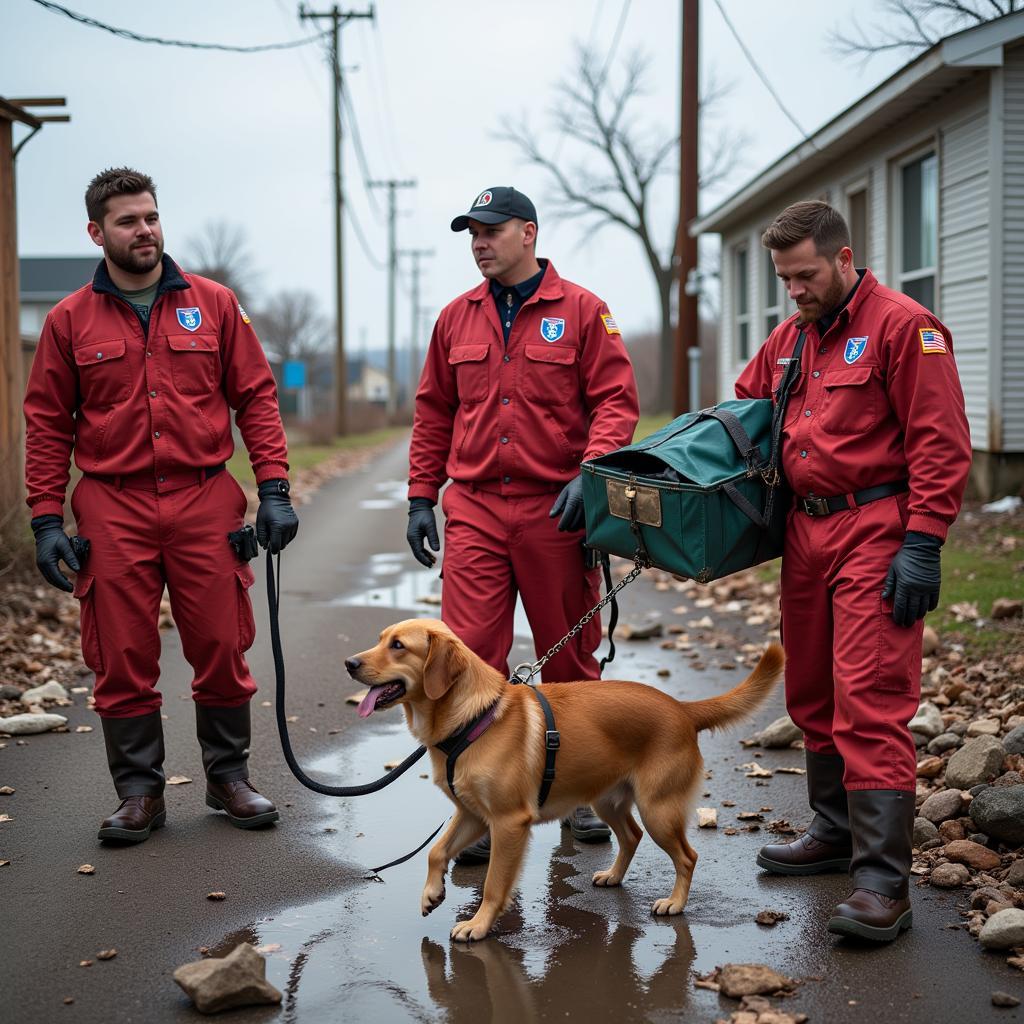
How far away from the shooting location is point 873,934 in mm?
4031

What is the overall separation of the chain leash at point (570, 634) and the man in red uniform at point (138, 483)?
4.07 ft

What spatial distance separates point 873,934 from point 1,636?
21.1ft

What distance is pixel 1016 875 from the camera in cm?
447

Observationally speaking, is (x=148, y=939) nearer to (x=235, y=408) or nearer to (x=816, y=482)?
(x=235, y=408)

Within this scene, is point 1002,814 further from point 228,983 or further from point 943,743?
point 228,983

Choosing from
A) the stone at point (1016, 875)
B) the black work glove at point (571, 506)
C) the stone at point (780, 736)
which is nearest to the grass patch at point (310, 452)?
the stone at point (780, 736)

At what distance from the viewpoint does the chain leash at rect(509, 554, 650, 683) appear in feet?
15.5

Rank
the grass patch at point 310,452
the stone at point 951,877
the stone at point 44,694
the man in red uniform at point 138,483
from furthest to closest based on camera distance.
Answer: the grass patch at point 310,452, the stone at point 44,694, the man in red uniform at point 138,483, the stone at point 951,877

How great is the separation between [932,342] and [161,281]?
10.4 ft

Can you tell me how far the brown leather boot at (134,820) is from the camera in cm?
507

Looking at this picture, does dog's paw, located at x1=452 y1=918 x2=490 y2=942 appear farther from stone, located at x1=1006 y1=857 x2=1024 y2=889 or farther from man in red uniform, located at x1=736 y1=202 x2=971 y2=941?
stone, located at x1=1006 y1=857 x2=1024 y2=889

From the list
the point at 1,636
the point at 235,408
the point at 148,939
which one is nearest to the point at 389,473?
the point at 1,636

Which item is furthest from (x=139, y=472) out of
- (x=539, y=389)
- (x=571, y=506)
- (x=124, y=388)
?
(x=571, y=506)

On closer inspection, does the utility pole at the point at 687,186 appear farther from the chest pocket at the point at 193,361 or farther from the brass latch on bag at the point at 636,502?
the brass latch on bag at the point at 636,502
